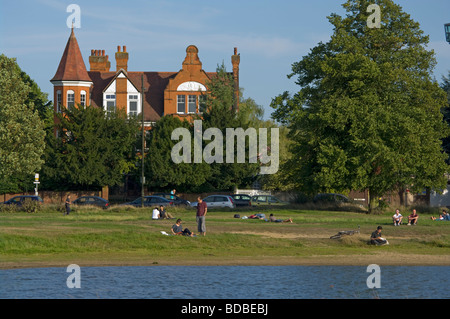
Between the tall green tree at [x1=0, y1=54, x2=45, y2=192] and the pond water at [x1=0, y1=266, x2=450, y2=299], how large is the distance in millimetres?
41141

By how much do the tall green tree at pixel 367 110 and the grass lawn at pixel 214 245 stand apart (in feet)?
41.5

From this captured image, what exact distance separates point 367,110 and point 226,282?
1294 inches

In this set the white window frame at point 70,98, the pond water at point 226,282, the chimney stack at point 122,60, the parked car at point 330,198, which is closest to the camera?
the pond water at point 226,282

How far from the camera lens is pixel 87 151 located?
75.4 meters

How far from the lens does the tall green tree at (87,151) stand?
7431cm

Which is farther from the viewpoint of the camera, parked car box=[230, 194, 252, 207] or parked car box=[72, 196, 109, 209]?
parked car box=[230, 194, 252, 207]

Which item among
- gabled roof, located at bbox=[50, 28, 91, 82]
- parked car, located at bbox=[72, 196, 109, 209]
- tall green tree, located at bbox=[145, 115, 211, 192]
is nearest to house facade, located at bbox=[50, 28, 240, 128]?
gabled roof, located at bbox=[50, 28, 91, 82]

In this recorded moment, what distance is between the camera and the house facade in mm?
87125

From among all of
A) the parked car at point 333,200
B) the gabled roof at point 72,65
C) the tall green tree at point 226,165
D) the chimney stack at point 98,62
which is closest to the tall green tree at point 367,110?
the parked car at point 333,200

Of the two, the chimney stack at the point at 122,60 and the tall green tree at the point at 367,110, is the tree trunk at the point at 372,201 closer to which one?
the tall green tree at the point at 367,110

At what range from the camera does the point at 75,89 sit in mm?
87062

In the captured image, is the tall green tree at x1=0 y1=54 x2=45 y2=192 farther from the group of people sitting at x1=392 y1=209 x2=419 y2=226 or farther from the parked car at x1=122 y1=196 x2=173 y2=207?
the group of people sitting at x1=392 y1=209 x2=419 y2=226

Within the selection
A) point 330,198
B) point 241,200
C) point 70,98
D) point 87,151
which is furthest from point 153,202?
point 70,98

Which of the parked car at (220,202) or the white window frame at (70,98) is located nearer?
the parked car at (220,202)
